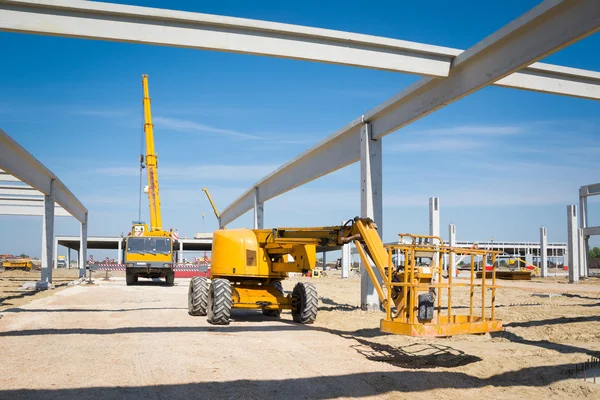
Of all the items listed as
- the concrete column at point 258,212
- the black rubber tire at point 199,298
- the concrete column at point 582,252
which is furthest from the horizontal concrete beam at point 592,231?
the black rubber tire at point 199,298

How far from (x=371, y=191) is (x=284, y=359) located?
7319 mm

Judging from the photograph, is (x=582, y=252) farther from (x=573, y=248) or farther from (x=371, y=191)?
(x=371, y=191)

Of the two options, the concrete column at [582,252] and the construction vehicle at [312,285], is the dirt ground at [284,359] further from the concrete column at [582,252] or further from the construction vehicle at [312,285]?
the concrete column at [582,252]

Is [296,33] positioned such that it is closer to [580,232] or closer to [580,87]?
[580,87]

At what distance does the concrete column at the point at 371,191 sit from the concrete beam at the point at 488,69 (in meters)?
0.39

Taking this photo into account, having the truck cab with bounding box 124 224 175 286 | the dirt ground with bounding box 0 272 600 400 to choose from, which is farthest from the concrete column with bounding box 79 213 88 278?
the dirt ground with bounding box 0 272 600 400

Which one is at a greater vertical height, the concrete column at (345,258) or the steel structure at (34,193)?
the steel structure at (34,193)

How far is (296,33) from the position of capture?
34.6ft

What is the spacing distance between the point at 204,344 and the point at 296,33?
6109mm

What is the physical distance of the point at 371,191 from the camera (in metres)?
14.7

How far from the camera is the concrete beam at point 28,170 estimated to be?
64.8 feet

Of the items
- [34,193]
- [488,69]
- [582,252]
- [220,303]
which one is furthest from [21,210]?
[582,252]

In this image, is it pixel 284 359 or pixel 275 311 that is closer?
pixel 284 359

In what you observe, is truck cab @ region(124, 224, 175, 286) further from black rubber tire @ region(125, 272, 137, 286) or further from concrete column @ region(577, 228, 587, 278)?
concrete column @ region(577, 228, 587, 278)
